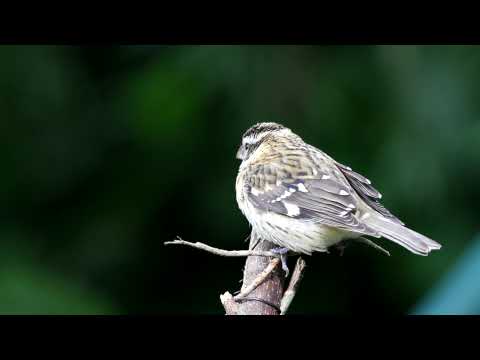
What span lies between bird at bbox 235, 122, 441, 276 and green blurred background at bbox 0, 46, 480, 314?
4.08ft

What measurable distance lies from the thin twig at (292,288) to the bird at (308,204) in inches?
4.4

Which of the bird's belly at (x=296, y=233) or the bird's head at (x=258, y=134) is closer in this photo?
the bird's belly at (x=296, y=233)

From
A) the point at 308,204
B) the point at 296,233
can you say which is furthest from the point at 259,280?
the point at 308,204

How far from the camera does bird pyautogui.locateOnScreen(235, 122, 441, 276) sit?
12.9 feet

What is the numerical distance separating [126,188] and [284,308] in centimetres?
293

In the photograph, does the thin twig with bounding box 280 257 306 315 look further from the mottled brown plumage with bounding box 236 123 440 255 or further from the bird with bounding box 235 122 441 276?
the mottled brown plumage with bounding box 236 123 440 255

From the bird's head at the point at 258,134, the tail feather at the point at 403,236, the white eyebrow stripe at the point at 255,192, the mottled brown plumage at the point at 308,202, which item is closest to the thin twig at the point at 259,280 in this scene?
the mottled brown plumage at the point at 308,202

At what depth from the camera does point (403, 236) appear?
375 centimetres

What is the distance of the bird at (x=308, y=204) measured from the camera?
3934 millimetres

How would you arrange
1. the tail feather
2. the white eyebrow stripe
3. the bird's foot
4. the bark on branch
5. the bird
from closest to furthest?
the bark on branch
the bird's foot
the tail feather
the bird
the white eyebrow stripe

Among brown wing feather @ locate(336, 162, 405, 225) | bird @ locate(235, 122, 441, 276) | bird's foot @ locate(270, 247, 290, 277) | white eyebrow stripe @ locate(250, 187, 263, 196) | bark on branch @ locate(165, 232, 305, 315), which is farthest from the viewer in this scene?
white eyebrow stripe @ locate(250, 187, 263, 196)

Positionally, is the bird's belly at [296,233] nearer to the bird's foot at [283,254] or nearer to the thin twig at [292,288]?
the bird's foot at [283,254]

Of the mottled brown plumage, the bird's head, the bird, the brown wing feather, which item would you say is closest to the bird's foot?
the bird

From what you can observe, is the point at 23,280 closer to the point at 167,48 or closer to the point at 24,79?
the point at 24,79
